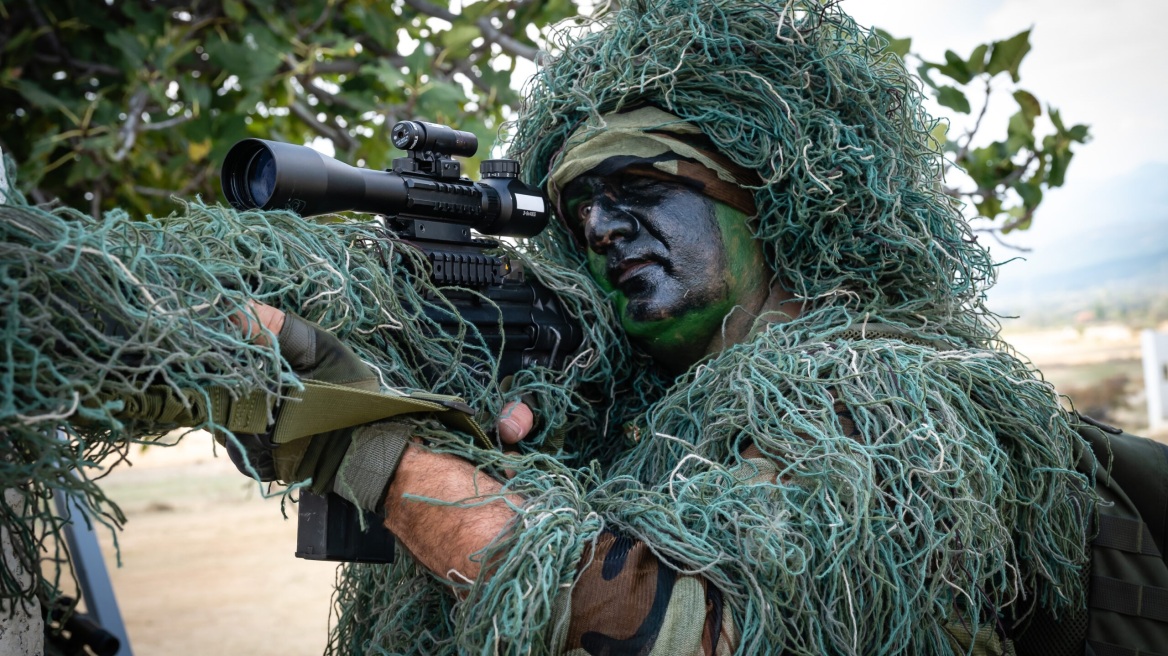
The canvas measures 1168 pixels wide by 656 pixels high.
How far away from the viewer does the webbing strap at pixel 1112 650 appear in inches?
60.4

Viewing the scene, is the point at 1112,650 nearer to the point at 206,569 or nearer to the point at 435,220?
the point at 435,220

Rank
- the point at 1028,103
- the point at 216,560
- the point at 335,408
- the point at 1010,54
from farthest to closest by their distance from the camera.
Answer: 1. the point at 216,560
2. the point at 1028,103
3. the point at 1010,54
4. the point at 335,408

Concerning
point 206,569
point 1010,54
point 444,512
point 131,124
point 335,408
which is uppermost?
point 1010,54

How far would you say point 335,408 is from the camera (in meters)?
1.21

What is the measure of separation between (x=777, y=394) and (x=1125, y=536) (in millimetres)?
623

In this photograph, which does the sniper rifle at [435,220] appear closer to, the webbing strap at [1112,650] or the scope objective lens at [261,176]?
the scope objective lens at [261,176]

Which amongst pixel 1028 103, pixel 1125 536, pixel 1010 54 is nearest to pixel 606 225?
pixel 1125 536

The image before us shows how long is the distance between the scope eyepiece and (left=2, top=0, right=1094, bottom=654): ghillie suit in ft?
0.56

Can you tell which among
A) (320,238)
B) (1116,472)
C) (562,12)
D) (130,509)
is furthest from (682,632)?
(130,509)

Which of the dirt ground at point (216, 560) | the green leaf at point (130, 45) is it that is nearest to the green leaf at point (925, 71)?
the green leaf at point (130, 45)

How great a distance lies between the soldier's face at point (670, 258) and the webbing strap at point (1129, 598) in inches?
26.8

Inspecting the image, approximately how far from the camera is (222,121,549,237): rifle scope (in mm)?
1347

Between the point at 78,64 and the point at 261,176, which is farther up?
the point at 78,64

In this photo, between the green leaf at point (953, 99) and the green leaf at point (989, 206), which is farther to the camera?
the green leaf at point (989, 206)
